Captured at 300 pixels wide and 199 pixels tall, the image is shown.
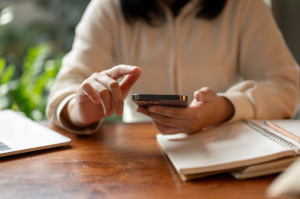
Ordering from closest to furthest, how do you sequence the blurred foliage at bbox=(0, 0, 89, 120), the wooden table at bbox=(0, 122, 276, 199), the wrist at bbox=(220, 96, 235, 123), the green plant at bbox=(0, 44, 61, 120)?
the wooden table at bbox=(0, 122, 276, 199) → the wrist at bbox=(220, 96, 235, 123) → the green plant at bbox=(0, 44, 61, 120) → the blurred foliage at bbox=(0, 0, 89, 120)

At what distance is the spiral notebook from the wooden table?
16 millimetres

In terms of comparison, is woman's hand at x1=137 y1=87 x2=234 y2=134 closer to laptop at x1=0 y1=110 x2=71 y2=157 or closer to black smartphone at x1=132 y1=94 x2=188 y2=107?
black smartphone at x1=132 y1=94 x2=188 y2=107

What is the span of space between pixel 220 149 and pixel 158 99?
15 centimetres

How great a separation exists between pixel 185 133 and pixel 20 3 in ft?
6.83

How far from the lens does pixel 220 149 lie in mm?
547

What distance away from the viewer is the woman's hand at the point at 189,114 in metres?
0.65

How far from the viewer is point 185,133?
0.70m

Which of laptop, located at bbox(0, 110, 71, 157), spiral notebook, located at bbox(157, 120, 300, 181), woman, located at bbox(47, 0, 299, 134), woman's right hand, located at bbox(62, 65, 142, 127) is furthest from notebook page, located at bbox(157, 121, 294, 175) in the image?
woman, located at bbox(47, 0, 299, 134)

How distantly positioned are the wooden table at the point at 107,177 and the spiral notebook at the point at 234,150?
0.6 inches

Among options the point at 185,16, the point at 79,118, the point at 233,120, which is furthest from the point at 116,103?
the point at 185,16

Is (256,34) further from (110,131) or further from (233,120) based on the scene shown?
(110,131)

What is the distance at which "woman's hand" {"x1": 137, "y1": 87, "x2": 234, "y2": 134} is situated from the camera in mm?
651

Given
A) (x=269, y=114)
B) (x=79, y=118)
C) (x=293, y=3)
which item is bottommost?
(x=269, y=114)

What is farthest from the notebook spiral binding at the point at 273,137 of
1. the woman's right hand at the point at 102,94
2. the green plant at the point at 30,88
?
the green plant at the point at 30,88
